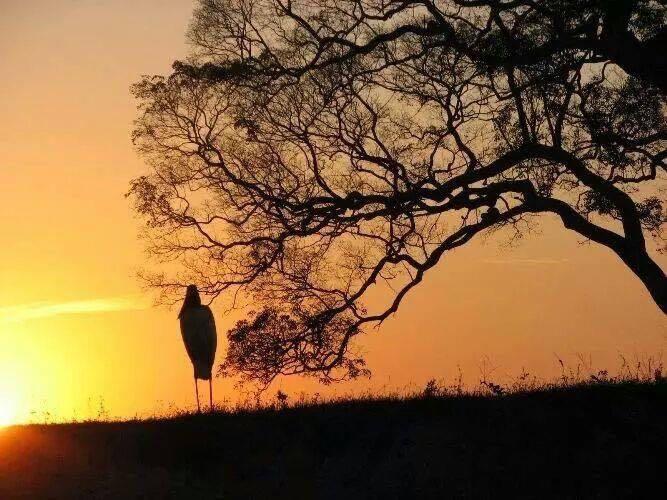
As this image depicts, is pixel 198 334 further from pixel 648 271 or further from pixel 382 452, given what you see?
pixel 648 271

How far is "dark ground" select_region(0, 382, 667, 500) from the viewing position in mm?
16438

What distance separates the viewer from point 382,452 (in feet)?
58.0

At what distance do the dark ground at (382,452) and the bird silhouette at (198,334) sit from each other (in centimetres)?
282

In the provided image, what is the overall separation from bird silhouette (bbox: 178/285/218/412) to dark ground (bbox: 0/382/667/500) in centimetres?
282

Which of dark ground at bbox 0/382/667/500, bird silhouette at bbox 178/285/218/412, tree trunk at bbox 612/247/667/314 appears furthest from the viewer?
bird silhouette at bbox 178/285/218/412

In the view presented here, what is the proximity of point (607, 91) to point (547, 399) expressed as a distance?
6.43 meters

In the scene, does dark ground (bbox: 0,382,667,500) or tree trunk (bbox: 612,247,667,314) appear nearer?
dark ground (bbox: 0,382,667,500)

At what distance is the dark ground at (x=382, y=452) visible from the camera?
1644 centimetres

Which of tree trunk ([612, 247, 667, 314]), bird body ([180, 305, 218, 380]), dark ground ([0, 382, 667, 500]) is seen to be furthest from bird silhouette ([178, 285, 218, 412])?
tree trunk ([612, 247, 667, 314])

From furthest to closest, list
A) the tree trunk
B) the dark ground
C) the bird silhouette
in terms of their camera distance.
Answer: the bird silhouette < the tree trunk < the dark ground

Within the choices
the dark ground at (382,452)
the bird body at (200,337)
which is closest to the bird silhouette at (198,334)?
the bird body at (200,337)

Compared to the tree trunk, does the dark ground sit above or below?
below

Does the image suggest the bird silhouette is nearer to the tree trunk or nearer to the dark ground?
the dark ground

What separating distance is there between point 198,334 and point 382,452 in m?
6.22
